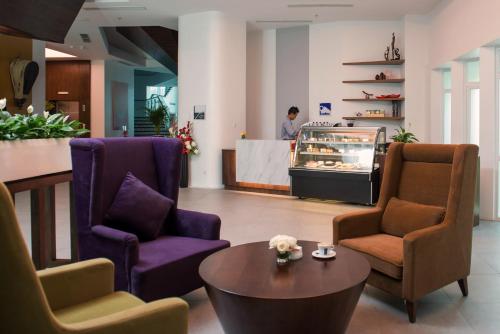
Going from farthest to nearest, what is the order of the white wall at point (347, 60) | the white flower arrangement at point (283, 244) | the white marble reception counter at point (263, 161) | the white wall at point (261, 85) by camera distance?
the white wall at point (261, 85) → the white wall at point (347, 60) → the white marble reception counter at point (263, 161) → the white flower arrangement at point (283, 244)

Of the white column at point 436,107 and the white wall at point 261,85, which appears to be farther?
the white wall at point 261,85

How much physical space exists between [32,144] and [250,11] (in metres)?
7.29

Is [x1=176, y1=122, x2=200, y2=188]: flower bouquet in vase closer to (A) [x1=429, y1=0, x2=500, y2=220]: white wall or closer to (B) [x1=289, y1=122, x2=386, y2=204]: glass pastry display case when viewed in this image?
(B) [x1=289, y1=122, x2=386, y2=204]: glass pastry display case

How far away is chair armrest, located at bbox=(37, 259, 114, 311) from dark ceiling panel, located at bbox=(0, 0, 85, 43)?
16.0ft

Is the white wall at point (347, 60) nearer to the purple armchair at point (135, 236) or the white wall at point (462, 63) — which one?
the white wall at point (462, 63)

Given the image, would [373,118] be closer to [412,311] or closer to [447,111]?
[447,111]

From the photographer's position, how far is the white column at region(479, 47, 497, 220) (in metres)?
6.35

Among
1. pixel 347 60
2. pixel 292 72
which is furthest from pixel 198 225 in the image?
pixel 292 72

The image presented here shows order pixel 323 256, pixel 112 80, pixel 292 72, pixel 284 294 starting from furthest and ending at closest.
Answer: pixel 112 80 → pixel 292 72 → pixel 323 256 → pixel 284 294

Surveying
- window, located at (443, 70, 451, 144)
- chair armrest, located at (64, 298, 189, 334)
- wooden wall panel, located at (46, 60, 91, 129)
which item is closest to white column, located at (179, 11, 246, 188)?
window, located at (443, 70, 451, 144)

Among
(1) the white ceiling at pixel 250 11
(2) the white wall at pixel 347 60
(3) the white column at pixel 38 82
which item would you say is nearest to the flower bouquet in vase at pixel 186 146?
(1) the white ceiling at pixel 250 11

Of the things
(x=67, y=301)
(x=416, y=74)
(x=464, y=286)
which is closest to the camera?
(x=67, y=301)

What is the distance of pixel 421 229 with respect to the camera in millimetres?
3275

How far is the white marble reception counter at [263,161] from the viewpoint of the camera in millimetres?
8695
